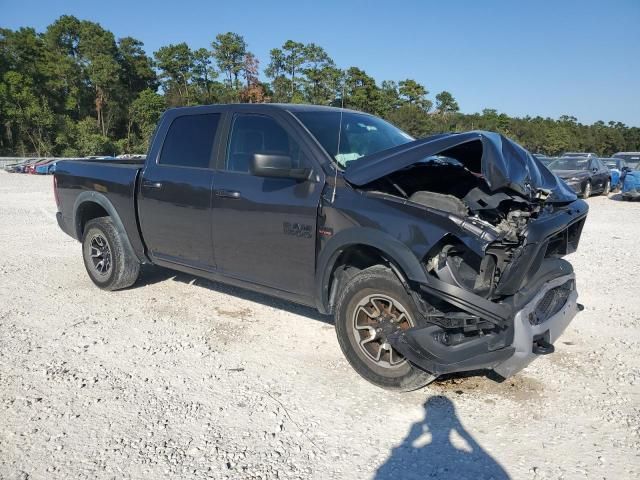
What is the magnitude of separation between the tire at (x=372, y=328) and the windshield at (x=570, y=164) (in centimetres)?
1710

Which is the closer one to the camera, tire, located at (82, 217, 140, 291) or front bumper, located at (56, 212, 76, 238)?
tire, located at (82, 217, 140, 291)

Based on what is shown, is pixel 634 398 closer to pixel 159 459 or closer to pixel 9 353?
pixel 159 459

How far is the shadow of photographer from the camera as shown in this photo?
2.77 m

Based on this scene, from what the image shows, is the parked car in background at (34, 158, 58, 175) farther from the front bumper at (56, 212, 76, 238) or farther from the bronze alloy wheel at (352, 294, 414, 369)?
the bronze alloy wheel at (352, 294, 414, 369)

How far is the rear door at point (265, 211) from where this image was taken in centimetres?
397

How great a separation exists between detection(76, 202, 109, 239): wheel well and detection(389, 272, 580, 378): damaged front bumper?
13.9 feet

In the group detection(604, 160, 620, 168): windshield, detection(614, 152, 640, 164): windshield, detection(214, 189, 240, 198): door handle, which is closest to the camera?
detection(214, 189, 240, 198): door handle

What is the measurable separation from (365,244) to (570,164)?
58.5ft

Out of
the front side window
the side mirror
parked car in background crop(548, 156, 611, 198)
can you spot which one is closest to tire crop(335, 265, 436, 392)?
the side mirror

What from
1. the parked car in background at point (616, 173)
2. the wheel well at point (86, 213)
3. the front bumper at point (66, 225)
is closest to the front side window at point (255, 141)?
the wheel well at point (86, 213)

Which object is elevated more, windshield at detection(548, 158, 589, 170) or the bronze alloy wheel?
windshield at detection(548, 158, 589, 170)

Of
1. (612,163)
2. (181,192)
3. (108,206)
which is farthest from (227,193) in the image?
(612,163)

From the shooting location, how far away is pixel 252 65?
233 ft

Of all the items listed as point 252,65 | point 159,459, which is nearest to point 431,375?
point 159,459
